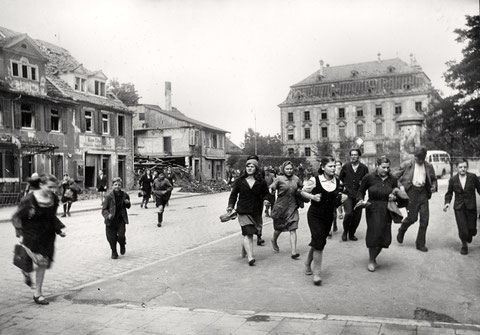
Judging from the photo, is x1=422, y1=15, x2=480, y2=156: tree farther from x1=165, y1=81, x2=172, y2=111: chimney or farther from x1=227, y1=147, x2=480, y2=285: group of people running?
x1=165, y1=81, x2=172, y2=111: chimney

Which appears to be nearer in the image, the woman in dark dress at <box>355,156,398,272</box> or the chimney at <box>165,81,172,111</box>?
the woman in dark dress at <box>355,156,398,272</box>

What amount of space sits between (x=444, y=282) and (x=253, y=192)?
3.19 m

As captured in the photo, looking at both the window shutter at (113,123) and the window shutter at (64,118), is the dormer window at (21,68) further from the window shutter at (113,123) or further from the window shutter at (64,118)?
the window shutter at (113,123)

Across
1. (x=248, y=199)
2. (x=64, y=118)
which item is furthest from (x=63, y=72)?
(x=248, y=199)

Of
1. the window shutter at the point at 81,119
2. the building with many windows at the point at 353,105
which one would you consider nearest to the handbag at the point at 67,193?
the window shutter at the point at 81,119

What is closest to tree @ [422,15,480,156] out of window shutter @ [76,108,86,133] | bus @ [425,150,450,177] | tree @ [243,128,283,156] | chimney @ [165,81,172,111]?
bus @ [425,150,450,177]

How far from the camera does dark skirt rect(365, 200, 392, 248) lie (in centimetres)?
667

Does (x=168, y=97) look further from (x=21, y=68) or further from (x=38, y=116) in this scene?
(x=21, y=68)

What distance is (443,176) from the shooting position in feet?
131

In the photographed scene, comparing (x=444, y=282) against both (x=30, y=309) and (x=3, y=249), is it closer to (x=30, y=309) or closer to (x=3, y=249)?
(x=30, y=309)

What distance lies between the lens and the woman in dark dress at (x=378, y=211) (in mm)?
6672

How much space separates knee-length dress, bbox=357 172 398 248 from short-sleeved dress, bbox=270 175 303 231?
1.56 m

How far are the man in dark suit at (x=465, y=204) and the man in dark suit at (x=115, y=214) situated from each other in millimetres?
5890

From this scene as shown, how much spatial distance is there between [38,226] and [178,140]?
38.3 metres
